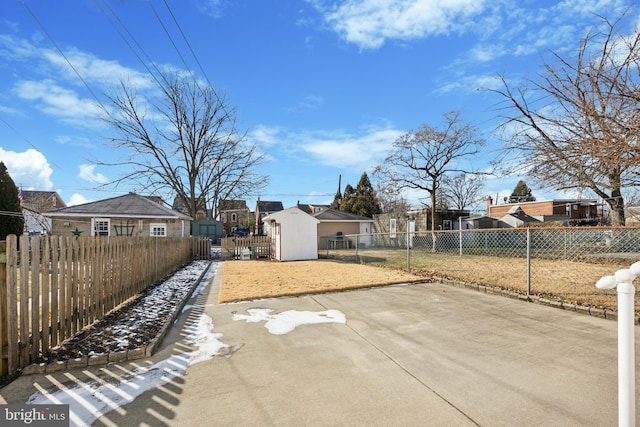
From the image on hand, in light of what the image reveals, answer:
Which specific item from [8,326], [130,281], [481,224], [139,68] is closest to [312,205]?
[481,224]

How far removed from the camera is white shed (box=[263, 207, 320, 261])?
1694 centimetres

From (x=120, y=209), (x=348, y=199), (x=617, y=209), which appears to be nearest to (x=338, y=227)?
(x=348, y=199)

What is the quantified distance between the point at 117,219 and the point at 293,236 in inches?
405

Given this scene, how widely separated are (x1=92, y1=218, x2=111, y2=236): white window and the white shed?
9193mm

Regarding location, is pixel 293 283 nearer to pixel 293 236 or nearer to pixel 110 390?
pixel 110 390

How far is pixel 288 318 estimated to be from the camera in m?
5.25

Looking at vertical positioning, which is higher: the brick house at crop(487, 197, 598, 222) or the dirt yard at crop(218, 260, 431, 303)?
the brick house at crop(487, 197, 598, 222)

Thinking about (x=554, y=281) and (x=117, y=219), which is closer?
(x=554, y=281)

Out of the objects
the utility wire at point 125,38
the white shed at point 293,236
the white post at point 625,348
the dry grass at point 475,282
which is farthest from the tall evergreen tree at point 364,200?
the white post at point 625,348

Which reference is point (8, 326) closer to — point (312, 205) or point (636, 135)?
point (636, 135)

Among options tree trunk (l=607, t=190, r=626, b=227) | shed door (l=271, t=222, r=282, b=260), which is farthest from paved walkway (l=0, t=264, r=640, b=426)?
shed door (l=271, t=222, r=282, b=260)

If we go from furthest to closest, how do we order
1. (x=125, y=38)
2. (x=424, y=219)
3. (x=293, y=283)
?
1. (x=424, y=219)
2. (x=293, y=283)
3. (x=125, y=38)

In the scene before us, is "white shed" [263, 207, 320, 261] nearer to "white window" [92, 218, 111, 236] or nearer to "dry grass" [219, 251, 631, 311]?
"dry grass" [219, 251, 631, 311]

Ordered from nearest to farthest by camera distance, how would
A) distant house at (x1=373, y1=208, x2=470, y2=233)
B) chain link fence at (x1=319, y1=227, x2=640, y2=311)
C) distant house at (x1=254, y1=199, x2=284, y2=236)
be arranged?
chain link fence at (x1=319, y1=227, x2=640, y2=311) < distant house at (x1=373, y1=208, x2=470, y2=233) < distant house at (x1=254, y1=199, x2=284, y2=236)
